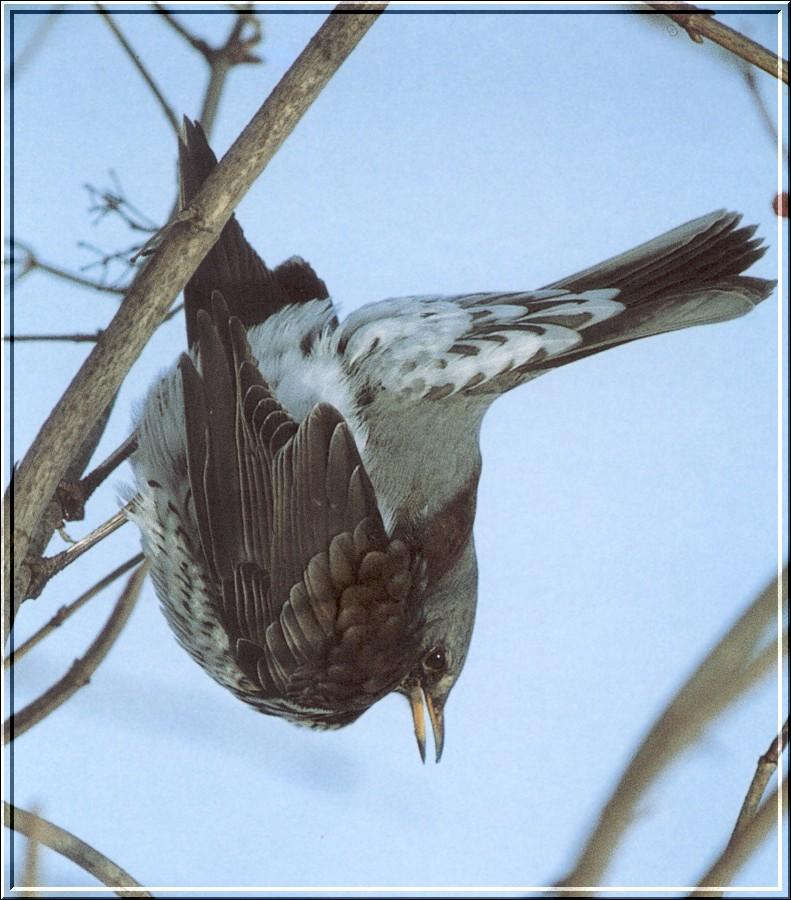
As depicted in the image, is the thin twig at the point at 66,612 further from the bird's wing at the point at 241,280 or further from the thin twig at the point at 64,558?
the bird's wing at the point at 241,280

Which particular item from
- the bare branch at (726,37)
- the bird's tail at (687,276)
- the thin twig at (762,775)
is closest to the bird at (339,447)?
the bird's tail at (687,276)

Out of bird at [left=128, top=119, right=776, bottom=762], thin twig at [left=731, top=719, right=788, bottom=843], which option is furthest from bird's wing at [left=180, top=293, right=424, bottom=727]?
thin twig at [left=731, top=719, right=788, bottom=843]

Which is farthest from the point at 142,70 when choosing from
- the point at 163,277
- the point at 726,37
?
the point at 726,37

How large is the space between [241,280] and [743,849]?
122cm

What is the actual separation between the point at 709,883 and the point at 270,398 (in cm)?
101

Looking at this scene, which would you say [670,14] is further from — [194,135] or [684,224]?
[194,135]

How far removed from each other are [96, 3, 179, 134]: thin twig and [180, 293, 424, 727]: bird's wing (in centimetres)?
32

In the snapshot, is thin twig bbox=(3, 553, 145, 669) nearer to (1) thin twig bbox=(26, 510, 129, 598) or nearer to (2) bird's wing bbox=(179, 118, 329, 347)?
(1) thin twig bbox=(26, 510, 129, 598)

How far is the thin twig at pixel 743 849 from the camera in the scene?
0.58 meters

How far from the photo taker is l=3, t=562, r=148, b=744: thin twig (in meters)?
1.40

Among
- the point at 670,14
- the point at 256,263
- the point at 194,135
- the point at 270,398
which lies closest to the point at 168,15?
the point at 194,135

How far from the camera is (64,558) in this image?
4.69 feet

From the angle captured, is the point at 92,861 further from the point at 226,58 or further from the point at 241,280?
the point at 226,58

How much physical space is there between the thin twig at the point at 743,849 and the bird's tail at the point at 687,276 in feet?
3.44
